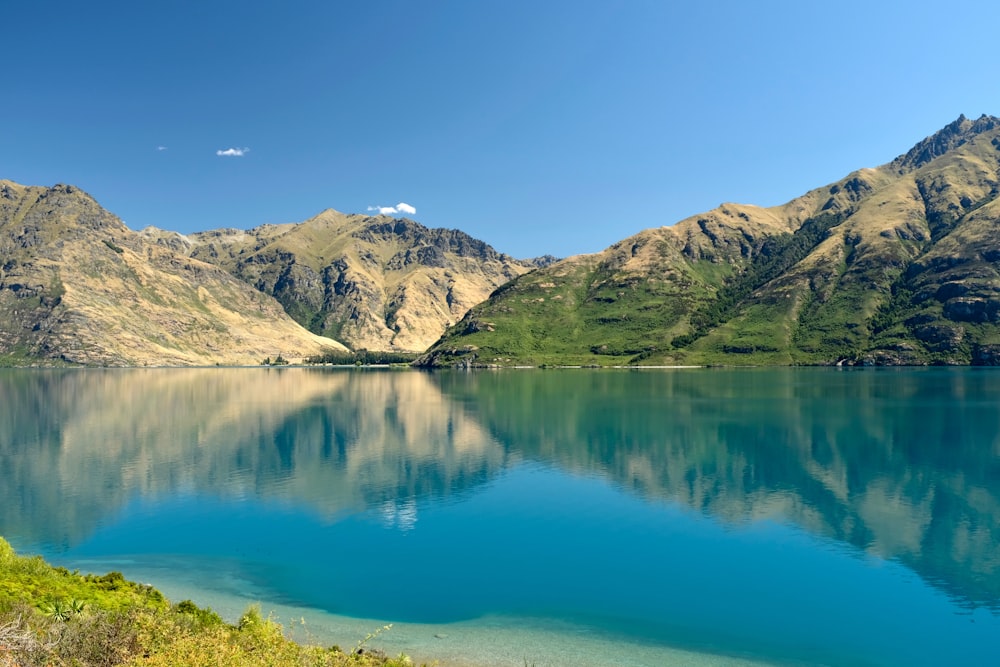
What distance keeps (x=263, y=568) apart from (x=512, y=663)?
29698mm

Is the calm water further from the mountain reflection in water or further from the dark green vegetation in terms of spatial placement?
the dark green vegetation

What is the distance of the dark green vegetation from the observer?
921 inches

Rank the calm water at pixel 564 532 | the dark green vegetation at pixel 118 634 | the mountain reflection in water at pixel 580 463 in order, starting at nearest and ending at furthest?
the dark green vegetation at pixel 118 634, the calm water at pixel 564 532, the mountain reflection in water at pixel 580 463

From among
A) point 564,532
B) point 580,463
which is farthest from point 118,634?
point 580,463

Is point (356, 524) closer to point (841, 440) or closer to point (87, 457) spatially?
point (87, 457)

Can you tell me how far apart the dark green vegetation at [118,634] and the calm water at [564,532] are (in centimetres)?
943

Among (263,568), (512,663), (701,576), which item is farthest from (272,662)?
(701,576)

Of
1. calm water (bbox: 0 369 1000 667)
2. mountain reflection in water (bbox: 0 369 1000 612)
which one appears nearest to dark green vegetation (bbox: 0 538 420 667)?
calm water (bbox: 0 369 1000 667)

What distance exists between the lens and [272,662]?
2309cm

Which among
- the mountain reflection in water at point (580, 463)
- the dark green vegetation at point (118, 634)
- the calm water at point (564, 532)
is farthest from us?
the mountain reflection in water at point (580, 463)

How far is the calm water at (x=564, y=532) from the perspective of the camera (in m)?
41.9

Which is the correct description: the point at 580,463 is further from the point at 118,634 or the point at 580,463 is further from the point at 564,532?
the point at 118,634

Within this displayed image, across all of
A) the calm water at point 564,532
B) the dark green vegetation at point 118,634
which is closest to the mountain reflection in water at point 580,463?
the calm water at point 564,532

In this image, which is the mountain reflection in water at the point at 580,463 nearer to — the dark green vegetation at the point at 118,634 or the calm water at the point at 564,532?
the calm water at the point at 564,532
